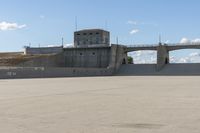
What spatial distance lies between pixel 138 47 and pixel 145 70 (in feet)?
36.9

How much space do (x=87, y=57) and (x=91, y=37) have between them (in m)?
16.7

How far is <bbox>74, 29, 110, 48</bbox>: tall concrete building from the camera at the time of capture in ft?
406

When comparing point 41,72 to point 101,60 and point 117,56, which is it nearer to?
point 101,60

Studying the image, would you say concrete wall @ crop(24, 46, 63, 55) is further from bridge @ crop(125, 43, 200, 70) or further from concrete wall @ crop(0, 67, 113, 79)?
concrete wall @ crop(0, 67, 113, 79)

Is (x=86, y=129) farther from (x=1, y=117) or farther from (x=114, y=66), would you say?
(x=114, y=66)

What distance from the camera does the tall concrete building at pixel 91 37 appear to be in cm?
12368

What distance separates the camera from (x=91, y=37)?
4926 inches

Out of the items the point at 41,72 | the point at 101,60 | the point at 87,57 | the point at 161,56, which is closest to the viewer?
the point at 41,72

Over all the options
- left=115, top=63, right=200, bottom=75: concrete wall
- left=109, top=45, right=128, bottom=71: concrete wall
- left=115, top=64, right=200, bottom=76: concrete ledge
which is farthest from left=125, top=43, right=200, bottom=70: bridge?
left=109, top=45, right=128, bottom=71: concrete wall

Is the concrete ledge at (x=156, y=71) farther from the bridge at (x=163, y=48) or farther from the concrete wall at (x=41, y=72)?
the concrete wall at (x=41, y=72)

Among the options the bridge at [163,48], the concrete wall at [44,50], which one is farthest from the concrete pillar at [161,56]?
the concrete wall at [44,50]

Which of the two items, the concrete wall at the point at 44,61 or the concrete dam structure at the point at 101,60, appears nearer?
the concrete dam structure at the point at 101,60

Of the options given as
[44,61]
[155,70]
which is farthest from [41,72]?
[155,70]

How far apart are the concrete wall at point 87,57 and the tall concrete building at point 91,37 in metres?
11.7
